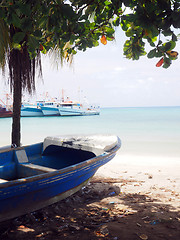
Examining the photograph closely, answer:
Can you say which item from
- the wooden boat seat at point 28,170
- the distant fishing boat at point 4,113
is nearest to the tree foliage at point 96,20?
the wooden boat seat at point 28,170

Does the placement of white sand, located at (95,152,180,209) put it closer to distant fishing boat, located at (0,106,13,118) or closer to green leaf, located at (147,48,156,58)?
green leaf, located at (147,48,156,58)

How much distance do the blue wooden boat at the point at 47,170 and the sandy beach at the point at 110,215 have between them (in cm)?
27

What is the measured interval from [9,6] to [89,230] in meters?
3.34

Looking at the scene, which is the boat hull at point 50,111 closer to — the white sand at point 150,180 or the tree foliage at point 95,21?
the white sand at point 150,180

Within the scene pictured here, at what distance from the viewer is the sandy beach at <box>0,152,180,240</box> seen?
3.32 meters

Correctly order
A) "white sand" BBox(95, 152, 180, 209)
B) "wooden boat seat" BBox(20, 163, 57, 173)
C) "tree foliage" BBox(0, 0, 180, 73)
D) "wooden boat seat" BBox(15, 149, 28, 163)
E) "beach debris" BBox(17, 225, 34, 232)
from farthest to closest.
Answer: "white sand" BBox(95, 152, 180, 209) < "wooden boat seat" BBox(15, 149, 28, 163) < "wooden boat seat" BBox(20, 163, 57, 173) < "beach debris" BBox(17, 225, 34, 232) < "tree foliage" BBox(0, 0, 180, 73)

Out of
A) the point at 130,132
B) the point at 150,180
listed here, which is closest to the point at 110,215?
the point at 150,180

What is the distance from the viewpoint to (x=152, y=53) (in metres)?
3.00

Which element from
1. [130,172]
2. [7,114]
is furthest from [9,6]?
[7,114]

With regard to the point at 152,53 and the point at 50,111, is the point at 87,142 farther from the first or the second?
the point at 50,111

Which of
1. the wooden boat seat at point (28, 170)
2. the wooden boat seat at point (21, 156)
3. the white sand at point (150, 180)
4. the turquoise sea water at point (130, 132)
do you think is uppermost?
the wooden boat seat at point (21, 156)

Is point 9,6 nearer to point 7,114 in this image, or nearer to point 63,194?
point 63,194

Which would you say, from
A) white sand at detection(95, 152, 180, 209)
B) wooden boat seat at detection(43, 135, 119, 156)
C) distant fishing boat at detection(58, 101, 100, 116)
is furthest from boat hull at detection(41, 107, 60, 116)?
wooden boat seat at detection(43, 135, 119, 156)

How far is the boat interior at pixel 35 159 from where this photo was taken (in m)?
4.69
